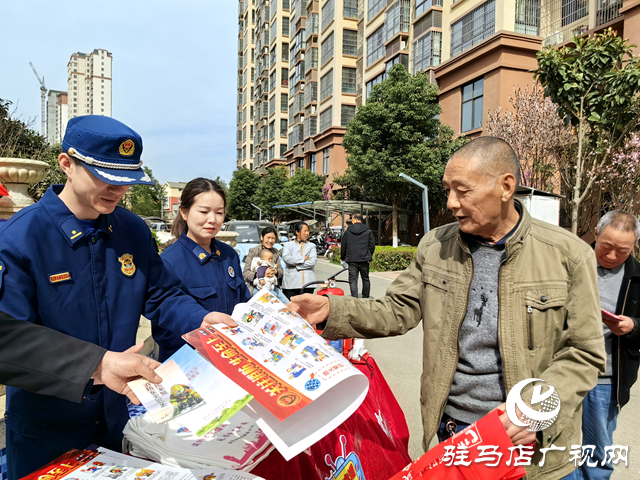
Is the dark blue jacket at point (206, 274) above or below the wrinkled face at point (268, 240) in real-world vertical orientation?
below

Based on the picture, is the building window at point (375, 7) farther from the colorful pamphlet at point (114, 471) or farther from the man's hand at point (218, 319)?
the colorful pamphlet at point (114, 471)

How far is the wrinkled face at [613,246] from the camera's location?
262cm

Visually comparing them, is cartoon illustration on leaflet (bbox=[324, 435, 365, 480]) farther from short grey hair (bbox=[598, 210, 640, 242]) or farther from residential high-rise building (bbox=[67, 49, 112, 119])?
residential high-rise building (bbox=[67, 49, 112, 119])

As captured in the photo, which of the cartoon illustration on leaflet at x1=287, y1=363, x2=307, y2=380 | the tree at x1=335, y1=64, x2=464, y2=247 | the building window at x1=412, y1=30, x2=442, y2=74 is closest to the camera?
the cartoon illustration on leaflet at x1=287, y1=363, x2=307, y2=380

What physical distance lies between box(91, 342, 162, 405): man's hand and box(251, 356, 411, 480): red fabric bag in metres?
0.51

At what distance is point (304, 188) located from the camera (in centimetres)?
3438

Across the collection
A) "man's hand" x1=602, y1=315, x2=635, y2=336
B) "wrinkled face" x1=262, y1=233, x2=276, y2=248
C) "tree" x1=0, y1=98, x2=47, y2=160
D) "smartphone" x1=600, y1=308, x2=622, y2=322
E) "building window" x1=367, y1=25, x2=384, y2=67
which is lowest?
"man's hand" x1=602, y1=315, x2=635, y2=336

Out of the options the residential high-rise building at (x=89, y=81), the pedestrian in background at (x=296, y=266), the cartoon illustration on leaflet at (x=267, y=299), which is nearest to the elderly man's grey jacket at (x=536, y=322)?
the cartoon illustration on leaflet at (x=267, y=299)

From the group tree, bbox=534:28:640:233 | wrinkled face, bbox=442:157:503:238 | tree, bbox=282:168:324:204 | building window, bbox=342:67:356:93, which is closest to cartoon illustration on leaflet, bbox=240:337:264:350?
wrinkled face, bbox=442:157:503:238

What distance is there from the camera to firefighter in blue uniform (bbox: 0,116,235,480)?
4.63ft

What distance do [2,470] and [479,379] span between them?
6.21 feet

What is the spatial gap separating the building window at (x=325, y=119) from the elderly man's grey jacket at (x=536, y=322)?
3429 centimetres

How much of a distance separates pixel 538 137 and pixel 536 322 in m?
13.8

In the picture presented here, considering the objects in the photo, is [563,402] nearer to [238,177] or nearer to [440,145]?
[440,145]
